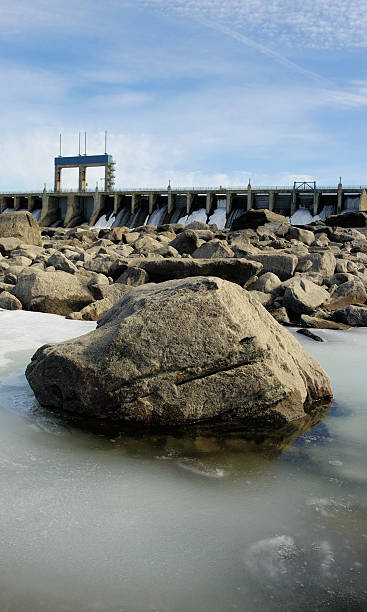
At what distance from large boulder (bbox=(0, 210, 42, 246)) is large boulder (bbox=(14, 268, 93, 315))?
369 inches

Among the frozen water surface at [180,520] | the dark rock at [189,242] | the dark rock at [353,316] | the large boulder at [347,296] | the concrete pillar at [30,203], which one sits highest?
the concrete pillar at [30,203]

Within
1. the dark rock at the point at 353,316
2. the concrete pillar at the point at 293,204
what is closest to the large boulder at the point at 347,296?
the dark rock at the point at 353,316

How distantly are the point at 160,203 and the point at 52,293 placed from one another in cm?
3560

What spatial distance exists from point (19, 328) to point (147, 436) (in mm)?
4055

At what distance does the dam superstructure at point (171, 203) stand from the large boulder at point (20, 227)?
2156 centimetres

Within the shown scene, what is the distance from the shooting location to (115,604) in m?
2.20

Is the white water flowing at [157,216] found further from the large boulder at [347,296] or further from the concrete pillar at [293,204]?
the large boulder at [347,296]

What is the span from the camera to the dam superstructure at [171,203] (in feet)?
127

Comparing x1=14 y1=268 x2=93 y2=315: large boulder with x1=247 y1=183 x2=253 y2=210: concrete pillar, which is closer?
x1=14 y1=268 x2=93 y2=315: large boulder

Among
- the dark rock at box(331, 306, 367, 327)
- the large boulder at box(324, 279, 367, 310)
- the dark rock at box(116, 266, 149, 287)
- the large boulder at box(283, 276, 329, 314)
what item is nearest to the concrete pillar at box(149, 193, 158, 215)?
the dark rock at box(116, 266, 149, 287)

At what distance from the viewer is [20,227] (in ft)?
60.3

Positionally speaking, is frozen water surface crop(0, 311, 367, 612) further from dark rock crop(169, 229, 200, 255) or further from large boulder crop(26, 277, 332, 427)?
dark rock crop(169, 229, 200, 255)

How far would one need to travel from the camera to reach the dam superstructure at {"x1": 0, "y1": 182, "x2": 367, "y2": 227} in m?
38.7

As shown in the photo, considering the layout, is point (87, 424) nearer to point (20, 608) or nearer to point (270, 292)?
point (20, 608)
